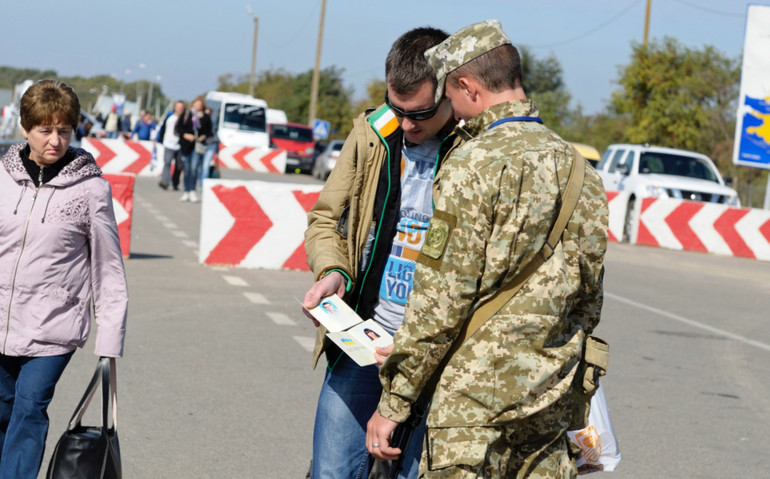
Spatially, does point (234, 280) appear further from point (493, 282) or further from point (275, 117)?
point (275, 117)

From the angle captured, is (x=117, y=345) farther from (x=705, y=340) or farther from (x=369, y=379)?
(x=705, y=340)

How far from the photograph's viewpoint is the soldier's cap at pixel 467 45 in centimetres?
296

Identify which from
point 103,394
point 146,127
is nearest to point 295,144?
point 146,127

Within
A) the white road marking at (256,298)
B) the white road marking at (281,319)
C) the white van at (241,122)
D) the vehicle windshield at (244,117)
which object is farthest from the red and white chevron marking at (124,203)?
the vehicle windshield at (244,117)

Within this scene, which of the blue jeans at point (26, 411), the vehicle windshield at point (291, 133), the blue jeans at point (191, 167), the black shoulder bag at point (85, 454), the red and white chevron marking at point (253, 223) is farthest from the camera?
the vehicle windshield at point (291, 133)

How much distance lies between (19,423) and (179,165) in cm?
2174

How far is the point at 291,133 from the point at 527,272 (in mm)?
47999

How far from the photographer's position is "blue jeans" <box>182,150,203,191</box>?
22859 millimetres

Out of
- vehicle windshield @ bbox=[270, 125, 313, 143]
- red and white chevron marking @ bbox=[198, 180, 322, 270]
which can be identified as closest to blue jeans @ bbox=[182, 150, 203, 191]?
red and white chevron marking @ bbox=[198, 180, 322, 270]

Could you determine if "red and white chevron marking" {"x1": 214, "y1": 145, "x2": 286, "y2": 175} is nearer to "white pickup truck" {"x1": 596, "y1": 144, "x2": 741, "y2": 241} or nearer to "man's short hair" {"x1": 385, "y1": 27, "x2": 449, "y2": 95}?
"white pickup truck" {"x1": 596, "y1": 144, "x2": 741, "y2": 241}

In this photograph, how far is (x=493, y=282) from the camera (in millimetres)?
2855

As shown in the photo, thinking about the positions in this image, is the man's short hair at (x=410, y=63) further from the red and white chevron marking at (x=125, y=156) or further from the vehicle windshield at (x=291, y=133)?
the vehicle windshield at (x=291, y=133)

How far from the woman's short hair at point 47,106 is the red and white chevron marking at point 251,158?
124 feet

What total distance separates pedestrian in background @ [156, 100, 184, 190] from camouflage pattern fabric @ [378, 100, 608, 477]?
21049mm
